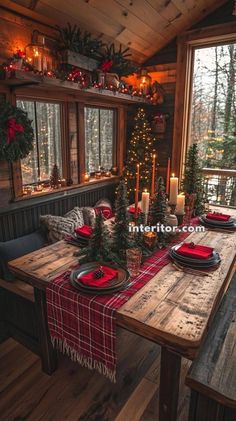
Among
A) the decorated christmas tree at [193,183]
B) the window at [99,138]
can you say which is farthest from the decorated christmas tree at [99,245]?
the window at [99,138]

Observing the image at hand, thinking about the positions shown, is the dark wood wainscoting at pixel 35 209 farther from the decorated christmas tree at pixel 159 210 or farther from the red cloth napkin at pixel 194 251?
the red cloth napkin at pixel 194 251

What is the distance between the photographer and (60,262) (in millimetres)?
1698

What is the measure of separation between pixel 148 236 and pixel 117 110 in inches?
109

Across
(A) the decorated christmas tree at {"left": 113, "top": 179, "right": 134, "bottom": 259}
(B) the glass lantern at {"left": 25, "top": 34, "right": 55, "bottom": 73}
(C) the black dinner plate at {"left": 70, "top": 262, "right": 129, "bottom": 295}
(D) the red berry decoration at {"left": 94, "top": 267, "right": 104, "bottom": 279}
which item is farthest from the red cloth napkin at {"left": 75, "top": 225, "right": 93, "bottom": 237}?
(B) the glass lantern at {"left": 25, "top": 34, "right": 55, "bottom": 73}

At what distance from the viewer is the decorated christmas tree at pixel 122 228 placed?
1.73m

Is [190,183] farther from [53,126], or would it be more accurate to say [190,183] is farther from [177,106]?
[177,106]

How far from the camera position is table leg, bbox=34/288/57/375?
1.77 meters

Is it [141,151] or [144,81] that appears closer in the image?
[144,81]

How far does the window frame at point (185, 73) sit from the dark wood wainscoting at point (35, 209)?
4.61ft

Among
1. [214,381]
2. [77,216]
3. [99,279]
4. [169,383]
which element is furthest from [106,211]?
[214,381]

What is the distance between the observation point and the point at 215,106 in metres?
3.90

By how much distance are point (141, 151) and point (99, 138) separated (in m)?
0.63

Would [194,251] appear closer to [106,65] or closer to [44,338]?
[44,338]

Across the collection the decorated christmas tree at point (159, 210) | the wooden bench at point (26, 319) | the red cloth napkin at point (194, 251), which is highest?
the decorated christmas tree at point (159, 210)
